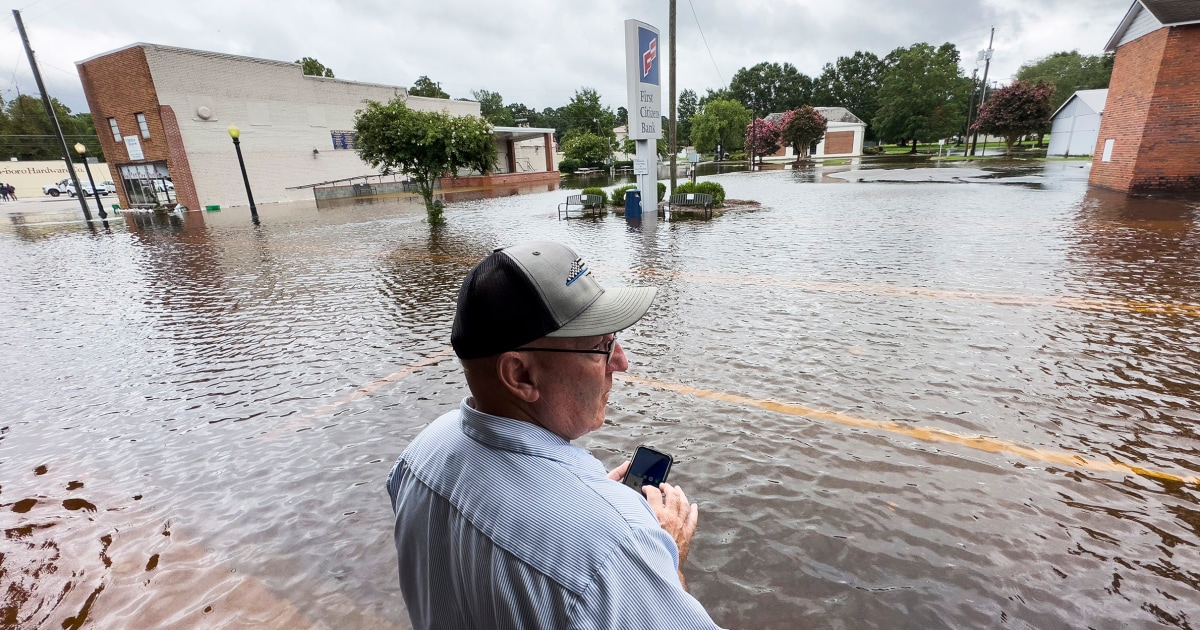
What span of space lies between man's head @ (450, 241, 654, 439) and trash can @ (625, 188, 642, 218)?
15.6m

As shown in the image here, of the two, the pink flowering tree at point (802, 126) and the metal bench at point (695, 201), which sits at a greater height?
the pink flowering tree at point (802, 126)

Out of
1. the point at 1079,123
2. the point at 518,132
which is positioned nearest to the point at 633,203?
the point at 518,132

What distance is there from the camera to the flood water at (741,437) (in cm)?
266

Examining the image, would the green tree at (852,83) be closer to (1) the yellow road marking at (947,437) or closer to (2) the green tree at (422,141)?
(2) the green tree at (422,141)

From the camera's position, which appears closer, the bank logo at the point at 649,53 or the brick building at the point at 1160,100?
the brick building at the point at 1160,100

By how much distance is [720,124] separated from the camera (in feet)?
177

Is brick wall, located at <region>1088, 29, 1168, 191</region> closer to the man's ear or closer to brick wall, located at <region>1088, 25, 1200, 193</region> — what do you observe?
brick wall, located at <region>1088, 25, 1200, 193</region>

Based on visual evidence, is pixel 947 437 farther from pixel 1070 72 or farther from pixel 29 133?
pixel 1070 72

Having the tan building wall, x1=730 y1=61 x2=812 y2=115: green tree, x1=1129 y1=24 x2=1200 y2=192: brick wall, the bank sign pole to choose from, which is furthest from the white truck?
x1=730 y1=61 x2=812 y2=115: green tree

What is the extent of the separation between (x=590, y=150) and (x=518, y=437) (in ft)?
157

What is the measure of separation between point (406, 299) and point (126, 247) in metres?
12.1

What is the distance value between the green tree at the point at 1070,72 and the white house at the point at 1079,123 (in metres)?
25.7

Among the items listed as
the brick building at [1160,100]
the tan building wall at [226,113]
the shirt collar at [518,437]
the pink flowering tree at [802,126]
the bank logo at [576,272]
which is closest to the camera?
the shirt collar at [518,437]

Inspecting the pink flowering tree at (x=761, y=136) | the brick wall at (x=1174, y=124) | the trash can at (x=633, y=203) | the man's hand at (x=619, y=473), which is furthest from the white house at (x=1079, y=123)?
the man's hand at (x=619, y=473)
